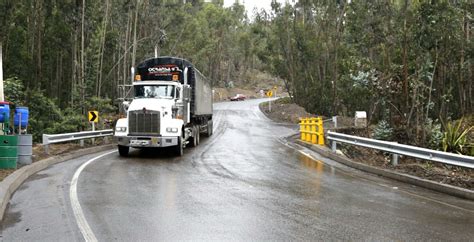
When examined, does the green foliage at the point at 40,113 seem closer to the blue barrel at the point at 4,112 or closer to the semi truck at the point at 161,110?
the semi truck at the point at 161,110

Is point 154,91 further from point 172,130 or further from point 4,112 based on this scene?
point 4,112

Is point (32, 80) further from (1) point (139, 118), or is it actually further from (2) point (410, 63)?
(2) point (410, 63)

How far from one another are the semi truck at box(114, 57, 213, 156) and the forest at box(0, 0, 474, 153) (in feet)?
18.5

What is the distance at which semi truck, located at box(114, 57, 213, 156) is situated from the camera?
51.9 feet

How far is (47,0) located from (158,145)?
18255 millimetres

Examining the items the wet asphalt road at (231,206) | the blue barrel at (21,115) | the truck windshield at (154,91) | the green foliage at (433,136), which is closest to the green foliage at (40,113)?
the truck windshield at (154,91)

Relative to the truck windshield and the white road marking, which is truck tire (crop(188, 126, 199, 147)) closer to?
the truck windshield

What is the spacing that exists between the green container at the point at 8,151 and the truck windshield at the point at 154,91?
6.51m

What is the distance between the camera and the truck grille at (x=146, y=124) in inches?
624

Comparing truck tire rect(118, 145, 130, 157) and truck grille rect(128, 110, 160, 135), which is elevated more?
truck grille rect(128, 110, 160, 135)

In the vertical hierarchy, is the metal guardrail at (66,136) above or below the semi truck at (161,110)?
below

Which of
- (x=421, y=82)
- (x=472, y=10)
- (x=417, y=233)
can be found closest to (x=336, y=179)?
(x=417, y=233)

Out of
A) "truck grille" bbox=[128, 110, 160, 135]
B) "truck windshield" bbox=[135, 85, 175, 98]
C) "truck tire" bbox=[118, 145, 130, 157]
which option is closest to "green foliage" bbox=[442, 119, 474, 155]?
"truck grille" bbox=[128, 110, 160, 135]

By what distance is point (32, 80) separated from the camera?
3153cm
